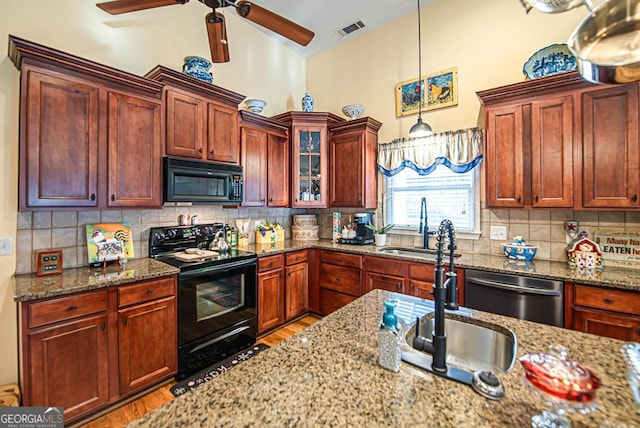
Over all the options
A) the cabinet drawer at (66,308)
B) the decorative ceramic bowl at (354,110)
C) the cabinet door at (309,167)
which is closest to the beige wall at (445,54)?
the decorative ceramic bowl at (354,110)

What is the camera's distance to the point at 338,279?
130 inches

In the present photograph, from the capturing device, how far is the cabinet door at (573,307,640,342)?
1824 mm

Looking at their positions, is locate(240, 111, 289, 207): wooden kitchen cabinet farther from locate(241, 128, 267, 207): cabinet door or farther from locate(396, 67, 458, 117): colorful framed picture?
locate(396, 67, 458, 117): colorful framed picture

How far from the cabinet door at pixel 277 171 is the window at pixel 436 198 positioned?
4.26ft

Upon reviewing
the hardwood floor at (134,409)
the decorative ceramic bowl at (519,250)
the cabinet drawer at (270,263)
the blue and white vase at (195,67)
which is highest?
the blue and white vase at (195,67)

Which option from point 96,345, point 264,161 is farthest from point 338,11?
point 96,345

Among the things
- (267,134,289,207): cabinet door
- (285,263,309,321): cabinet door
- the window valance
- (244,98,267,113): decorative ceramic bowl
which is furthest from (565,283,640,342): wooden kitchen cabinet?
(244,98,267,113): decorative ceramic bowl

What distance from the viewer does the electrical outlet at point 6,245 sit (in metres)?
1.97

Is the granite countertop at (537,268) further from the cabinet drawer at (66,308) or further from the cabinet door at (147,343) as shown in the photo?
the cabinet drawer at (66,308)

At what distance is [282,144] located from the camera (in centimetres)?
362

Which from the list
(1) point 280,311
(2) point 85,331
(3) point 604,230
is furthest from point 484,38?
(2) point 85,331

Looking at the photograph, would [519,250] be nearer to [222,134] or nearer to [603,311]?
[603,311]

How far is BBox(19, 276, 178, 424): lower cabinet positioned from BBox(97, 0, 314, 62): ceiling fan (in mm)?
1861

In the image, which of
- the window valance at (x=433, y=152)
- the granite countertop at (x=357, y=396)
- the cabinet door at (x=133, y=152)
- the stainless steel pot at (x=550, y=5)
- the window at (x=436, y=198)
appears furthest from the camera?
the window at (x=436, y=198)
